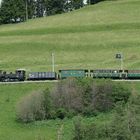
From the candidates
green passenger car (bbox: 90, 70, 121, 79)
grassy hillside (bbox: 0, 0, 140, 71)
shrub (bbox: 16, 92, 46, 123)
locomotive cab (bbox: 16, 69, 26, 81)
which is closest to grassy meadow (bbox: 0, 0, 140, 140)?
grassy hillside (bbox: 0, 0, 140, 71)

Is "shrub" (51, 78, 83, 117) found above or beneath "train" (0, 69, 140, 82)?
beneath

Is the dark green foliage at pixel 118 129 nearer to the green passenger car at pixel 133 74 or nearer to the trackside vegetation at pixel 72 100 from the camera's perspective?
the trackside vegetation at pixel 72 100

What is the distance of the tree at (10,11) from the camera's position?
154875 mm

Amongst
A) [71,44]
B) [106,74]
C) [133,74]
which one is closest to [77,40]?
[71,44]

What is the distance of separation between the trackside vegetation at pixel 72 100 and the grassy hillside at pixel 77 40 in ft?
69.4

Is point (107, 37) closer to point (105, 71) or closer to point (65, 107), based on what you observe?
point (105, 71)

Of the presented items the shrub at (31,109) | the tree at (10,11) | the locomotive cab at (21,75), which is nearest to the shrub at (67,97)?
the shrub at (31,109)

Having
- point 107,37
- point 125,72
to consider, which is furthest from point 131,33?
point 125,72

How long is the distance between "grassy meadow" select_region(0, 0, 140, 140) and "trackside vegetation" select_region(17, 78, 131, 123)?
52.1 inches

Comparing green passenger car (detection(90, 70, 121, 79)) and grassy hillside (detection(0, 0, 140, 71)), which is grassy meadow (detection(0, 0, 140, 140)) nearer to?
grassy hillside (detection(0, 0, 140, 71))

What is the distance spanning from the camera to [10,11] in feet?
507

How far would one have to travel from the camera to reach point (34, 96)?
6881cm

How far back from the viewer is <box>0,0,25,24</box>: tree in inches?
6097

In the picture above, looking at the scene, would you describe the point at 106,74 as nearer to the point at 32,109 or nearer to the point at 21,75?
the point at 21,75
